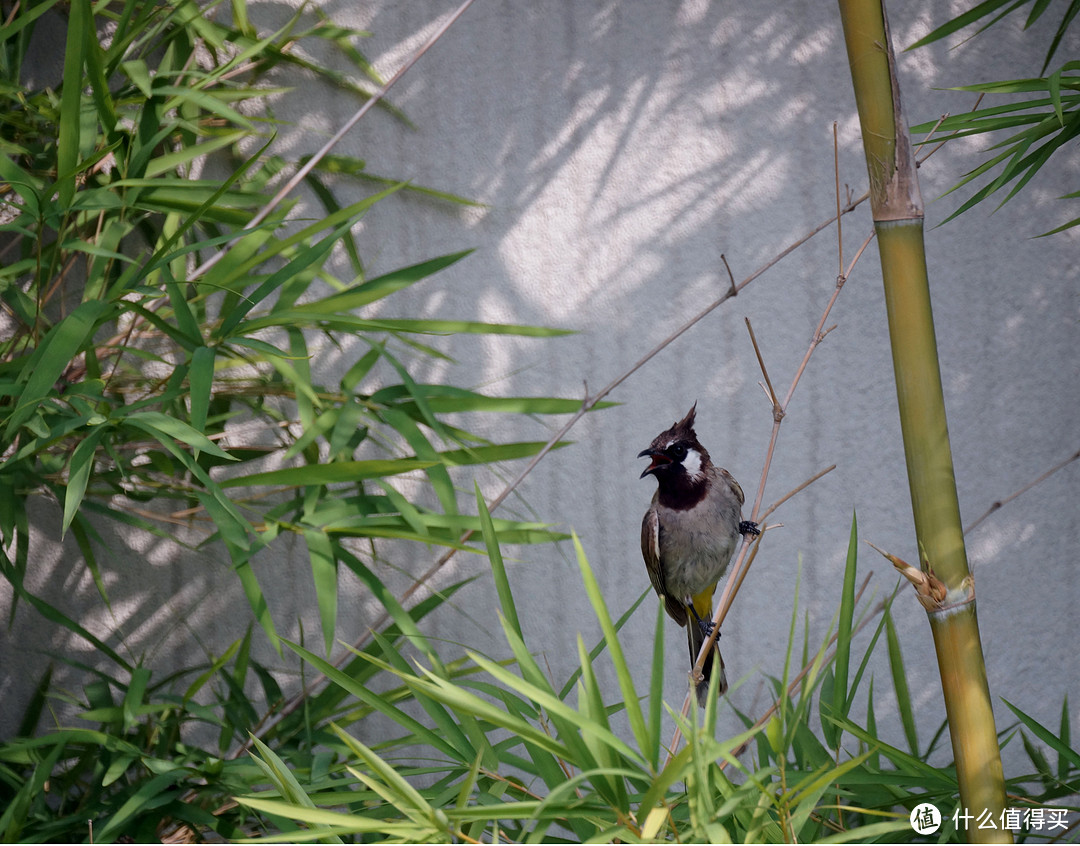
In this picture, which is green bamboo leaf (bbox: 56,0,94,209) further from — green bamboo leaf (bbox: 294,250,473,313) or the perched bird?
the perched bird

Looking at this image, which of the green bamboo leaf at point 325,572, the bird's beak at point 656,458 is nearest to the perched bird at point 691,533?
the bird's beak at point 656,458

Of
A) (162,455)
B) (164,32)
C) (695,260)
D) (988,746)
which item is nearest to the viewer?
(988,746)

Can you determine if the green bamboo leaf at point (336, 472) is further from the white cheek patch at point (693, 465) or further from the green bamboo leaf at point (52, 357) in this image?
the white cheek patch at point (693, 465)

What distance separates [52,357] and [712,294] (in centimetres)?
126

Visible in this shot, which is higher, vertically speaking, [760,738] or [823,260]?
→ [823,260]

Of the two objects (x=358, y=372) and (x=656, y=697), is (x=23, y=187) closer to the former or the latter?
(x=358, y=372)

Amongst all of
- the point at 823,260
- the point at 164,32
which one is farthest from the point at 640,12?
the point at 164,32

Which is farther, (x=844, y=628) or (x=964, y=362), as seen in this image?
(x=964, y=362)

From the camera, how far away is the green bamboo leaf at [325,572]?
1197 mm

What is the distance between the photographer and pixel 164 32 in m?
1.71

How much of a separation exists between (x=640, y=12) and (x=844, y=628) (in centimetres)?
147

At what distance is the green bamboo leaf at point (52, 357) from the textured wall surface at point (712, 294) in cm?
81

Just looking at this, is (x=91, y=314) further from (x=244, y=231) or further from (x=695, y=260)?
(x=695, y=260)

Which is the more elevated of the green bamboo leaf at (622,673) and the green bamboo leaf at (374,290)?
the green bamboo leaf at (374,290)
